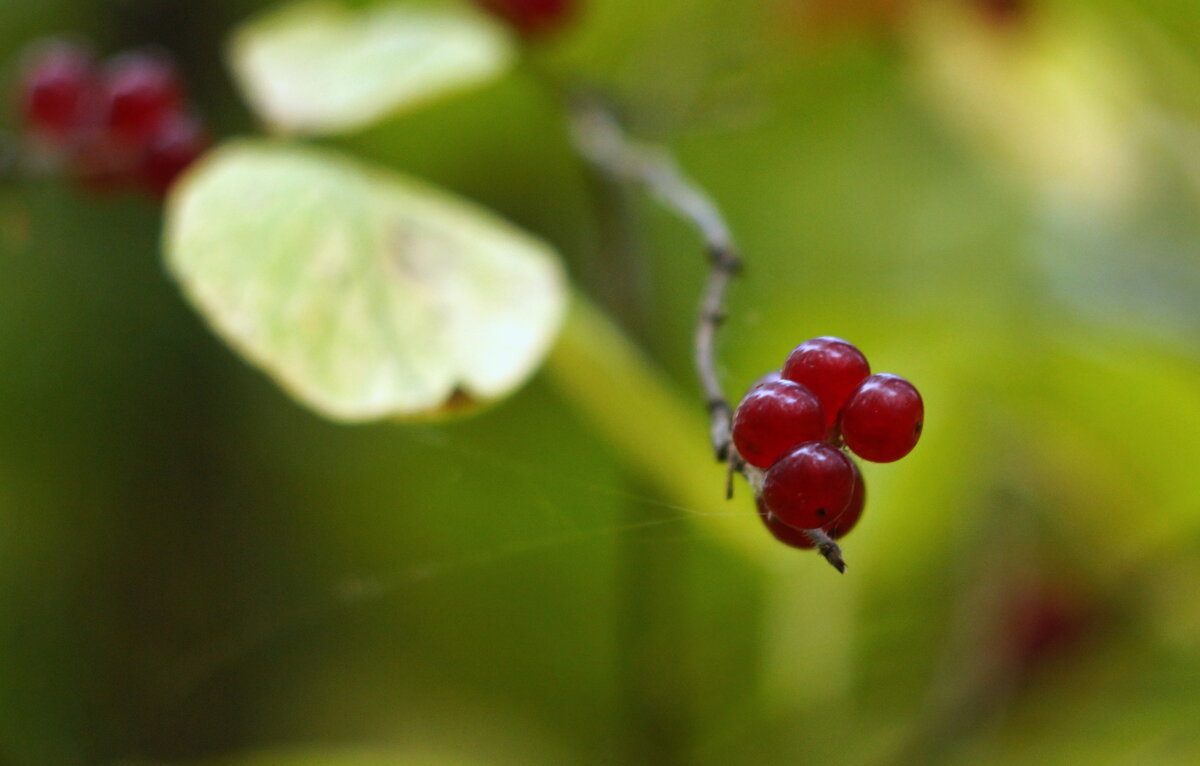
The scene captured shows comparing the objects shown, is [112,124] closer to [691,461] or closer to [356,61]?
[356,61]

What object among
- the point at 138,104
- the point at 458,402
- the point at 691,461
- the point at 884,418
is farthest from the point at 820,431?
the point at 138,104

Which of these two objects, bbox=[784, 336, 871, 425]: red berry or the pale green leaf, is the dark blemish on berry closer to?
the pale green leaf

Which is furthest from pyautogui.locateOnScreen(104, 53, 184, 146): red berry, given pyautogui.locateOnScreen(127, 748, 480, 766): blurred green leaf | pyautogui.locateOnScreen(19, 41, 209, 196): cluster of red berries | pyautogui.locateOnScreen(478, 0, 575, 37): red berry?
pyautogui.locateOnScreen(127, 748, 480, 766): blurred green leaf

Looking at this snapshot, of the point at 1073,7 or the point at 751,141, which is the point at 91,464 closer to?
the point at 751,141

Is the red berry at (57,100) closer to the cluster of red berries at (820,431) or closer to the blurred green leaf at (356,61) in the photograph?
the blurred green leaf at (356,61)

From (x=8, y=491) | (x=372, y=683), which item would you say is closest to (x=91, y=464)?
(x=8, y=491)

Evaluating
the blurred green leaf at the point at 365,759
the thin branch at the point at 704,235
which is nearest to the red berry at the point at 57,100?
the thin branch at the point at 704,235
